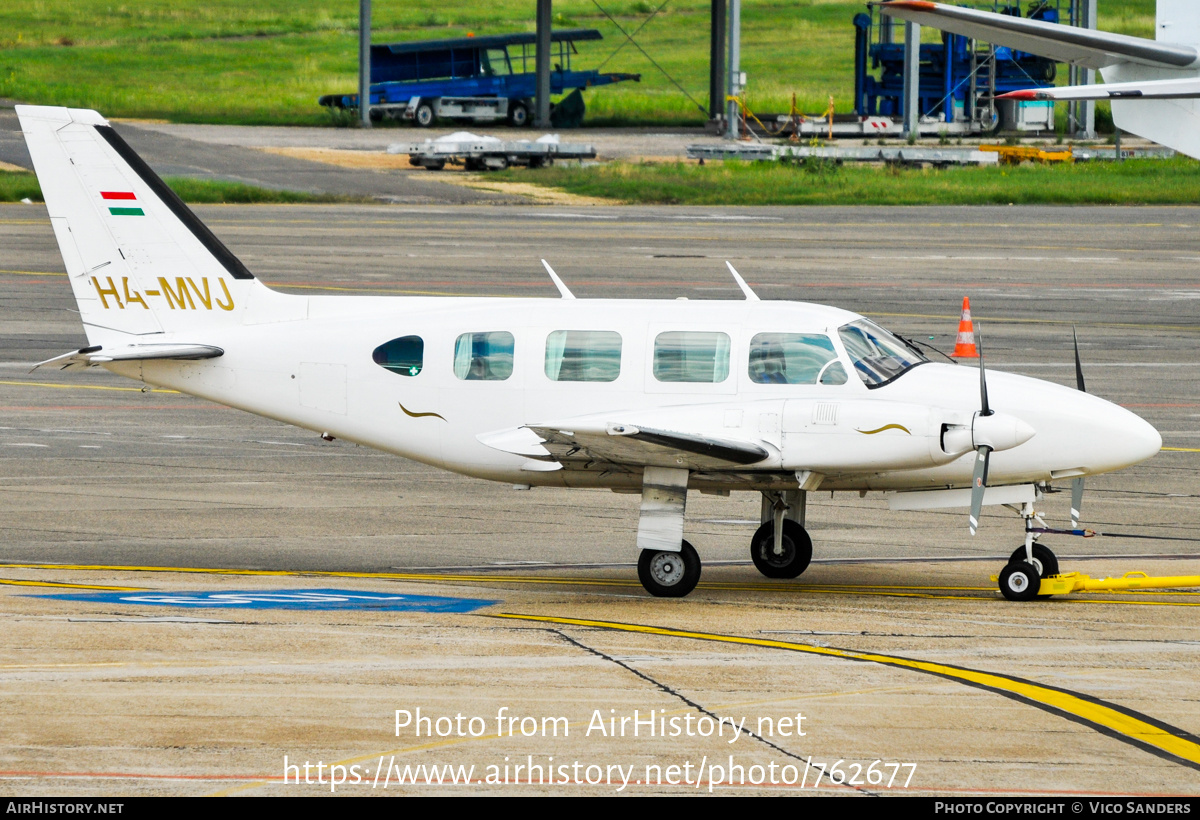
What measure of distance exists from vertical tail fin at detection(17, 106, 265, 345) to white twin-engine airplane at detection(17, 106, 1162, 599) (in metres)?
0.02

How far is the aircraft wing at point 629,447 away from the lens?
13875 mm

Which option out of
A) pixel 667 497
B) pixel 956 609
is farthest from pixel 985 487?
pixel 667 497

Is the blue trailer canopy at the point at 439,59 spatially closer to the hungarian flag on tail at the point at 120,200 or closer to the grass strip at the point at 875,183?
the grass strip at the point at 875,183

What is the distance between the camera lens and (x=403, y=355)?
15656 mm

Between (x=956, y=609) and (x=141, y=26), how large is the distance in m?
122

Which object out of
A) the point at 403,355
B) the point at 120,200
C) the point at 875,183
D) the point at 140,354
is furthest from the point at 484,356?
the point at 875,183

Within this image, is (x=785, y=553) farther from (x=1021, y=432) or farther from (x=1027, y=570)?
(x=1021, y=432)

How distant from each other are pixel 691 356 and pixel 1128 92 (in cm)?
1121

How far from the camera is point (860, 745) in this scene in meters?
9.84

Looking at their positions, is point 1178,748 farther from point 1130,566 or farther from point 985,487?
point 1130,566

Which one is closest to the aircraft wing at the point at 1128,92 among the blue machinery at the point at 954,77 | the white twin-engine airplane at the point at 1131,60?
the white twin-engine airplane at the point at 1131,60

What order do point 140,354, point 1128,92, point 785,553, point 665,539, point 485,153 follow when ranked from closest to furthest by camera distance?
1. point 665,539
2. point 785,553
3. point 140,354
4. point 1128,92
5. point 485,153

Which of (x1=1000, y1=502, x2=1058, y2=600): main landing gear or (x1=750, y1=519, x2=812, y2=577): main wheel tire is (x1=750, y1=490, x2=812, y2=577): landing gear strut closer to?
(x1=750, y1=519, x2=812, y2=577): main wheel tire

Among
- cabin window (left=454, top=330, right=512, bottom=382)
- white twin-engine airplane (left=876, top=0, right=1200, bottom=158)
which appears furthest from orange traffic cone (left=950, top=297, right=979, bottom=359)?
cabin window (left=454, top=330, right=512, bottom=382)
